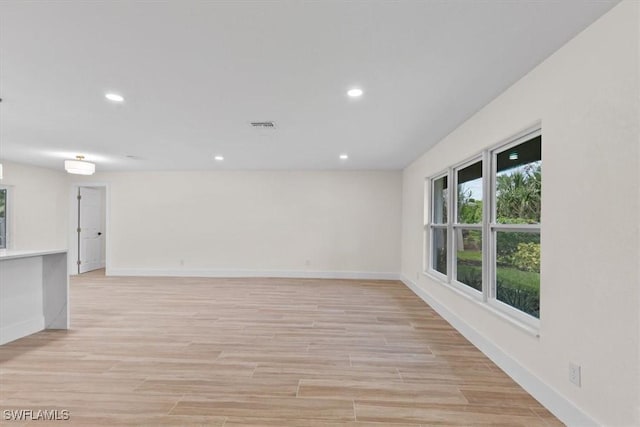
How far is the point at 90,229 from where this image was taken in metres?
7.80

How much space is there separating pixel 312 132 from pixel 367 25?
222 centimetres

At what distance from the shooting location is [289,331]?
139 inches

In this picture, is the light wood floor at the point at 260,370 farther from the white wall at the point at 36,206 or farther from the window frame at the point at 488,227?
the white wall at the point at 36,206

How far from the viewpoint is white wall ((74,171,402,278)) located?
6922 millimetres

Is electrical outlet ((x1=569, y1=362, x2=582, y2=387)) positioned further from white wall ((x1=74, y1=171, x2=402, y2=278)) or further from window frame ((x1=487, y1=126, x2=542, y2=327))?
white wall ((x1=74, y1=171, x2=402, y2=278))

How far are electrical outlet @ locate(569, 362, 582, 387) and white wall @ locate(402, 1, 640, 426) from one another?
39 mm

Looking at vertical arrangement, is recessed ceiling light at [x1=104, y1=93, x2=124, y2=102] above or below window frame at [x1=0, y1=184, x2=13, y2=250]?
above

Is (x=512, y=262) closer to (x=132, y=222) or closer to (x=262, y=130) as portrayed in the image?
(x=262, y=130)

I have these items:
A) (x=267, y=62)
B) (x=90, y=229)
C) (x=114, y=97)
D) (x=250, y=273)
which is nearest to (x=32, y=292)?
(x=114, y=97)

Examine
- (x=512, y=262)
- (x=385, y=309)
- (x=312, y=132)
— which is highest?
(x=312, y=132)

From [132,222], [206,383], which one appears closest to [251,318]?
[206,383]

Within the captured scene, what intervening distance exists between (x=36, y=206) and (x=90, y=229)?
1.36m

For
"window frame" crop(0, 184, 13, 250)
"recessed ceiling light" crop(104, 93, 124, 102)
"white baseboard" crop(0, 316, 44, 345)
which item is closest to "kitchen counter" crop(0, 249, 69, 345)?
"white baseboard" crop(0, 316, 44, 345)

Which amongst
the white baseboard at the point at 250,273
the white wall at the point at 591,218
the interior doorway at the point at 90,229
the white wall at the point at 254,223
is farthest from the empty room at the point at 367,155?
the interior doorway at the point at 90,229
